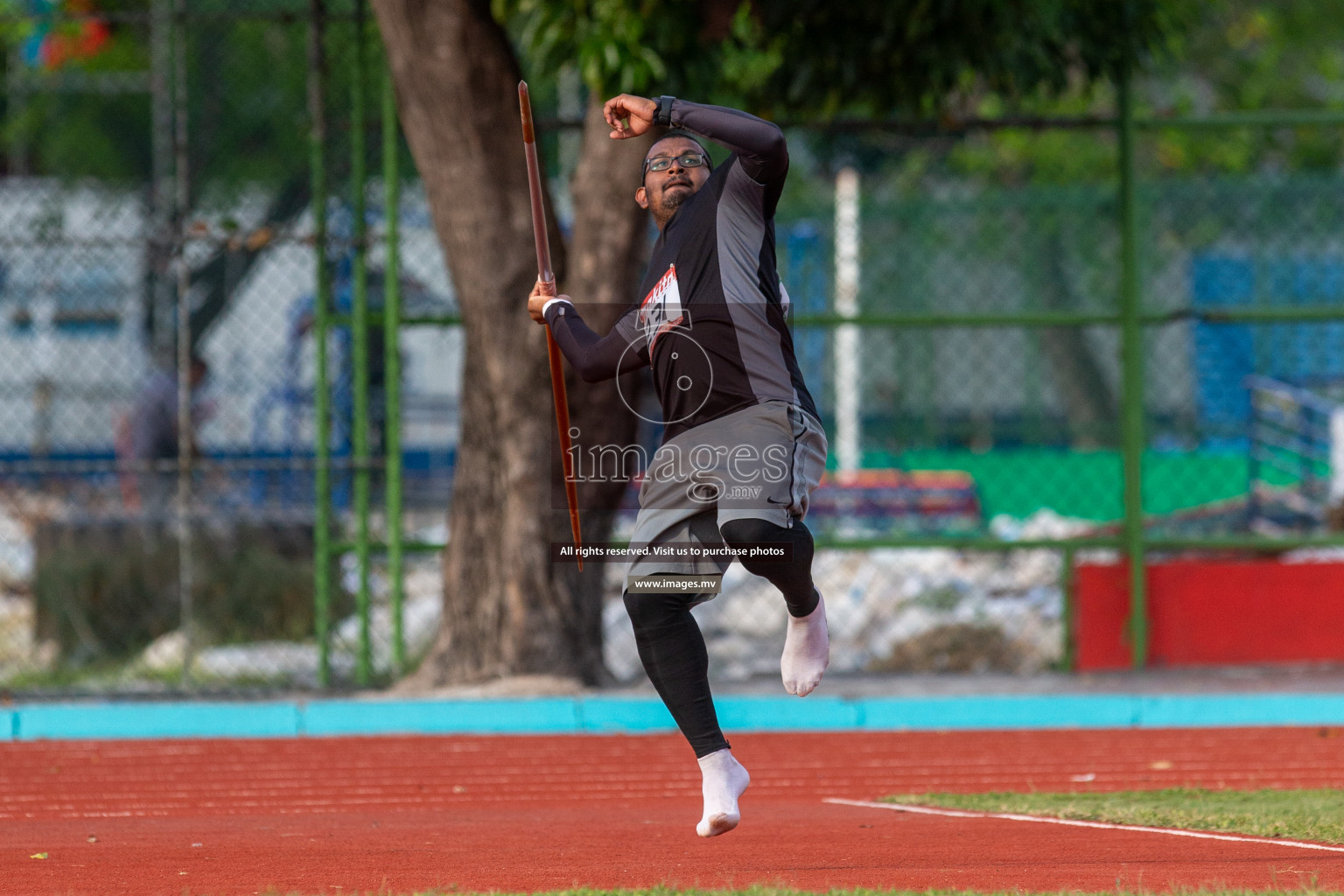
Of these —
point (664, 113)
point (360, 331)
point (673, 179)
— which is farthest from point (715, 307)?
point (360, 331)

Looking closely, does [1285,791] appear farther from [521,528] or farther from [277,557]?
[277,557]

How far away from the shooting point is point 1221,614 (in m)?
9.11

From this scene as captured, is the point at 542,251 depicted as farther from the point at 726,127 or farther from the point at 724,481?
the point at 724,481

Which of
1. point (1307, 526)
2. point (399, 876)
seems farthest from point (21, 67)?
point (399, 876)

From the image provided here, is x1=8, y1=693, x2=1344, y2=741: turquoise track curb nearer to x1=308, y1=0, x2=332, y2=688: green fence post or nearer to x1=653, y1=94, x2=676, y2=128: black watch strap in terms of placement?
x1=308, y1=0, x2=332, y2=688: green fence post

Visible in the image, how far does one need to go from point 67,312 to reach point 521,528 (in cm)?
804

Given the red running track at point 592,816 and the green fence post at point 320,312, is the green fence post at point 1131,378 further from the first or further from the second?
the green fence post at point 320,312

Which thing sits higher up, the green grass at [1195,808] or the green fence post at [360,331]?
the green fence post at [360,331]

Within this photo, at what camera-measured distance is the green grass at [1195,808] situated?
→ 513cm

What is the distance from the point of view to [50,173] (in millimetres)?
16688

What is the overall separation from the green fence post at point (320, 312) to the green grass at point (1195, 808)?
3642 mm

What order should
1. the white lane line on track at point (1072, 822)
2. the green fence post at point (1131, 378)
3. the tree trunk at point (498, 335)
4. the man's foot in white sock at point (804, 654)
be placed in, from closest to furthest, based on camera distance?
the man's foot in white sock at point (804, 654), the white lane line on track at point (1072, 822), the tree trunk at point (498, 335), the green fence post at point (1131, 378)

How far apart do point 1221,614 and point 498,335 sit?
414cm

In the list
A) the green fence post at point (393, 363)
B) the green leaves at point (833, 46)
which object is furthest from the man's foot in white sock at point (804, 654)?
the green fence post at point (393, 363)
